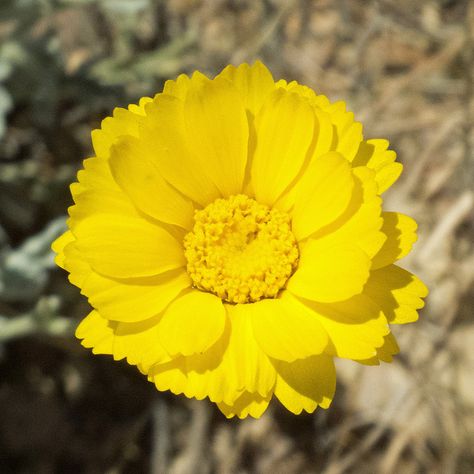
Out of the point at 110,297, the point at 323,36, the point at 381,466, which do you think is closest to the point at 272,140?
the point at 110,297

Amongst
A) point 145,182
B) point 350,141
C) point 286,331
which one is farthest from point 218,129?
point 286,331

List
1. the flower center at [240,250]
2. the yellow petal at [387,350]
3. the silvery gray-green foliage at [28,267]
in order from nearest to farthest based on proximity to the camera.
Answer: the yellow petal at [387,350] < the flower center at [240,250] < the silvery gray-green foliage at [28,267]

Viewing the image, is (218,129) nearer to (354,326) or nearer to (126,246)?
(126,246)

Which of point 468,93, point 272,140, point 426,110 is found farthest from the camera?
point 426,110

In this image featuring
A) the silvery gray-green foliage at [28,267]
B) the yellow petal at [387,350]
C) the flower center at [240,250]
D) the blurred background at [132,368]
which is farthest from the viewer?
the blurred background at [132,368]

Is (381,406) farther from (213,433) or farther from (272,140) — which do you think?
(272,140)

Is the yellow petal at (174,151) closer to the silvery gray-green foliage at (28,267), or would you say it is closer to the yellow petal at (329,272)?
the yellow petal at (329,272)

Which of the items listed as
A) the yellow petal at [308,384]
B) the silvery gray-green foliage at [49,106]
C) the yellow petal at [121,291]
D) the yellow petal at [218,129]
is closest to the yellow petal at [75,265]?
the yellow petal at [121,291]
